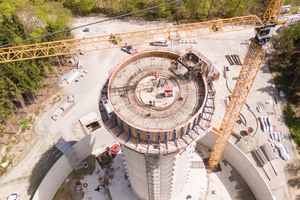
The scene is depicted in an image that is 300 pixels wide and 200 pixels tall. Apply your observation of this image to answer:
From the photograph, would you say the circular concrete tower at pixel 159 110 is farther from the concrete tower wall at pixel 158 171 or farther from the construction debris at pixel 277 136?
the construction debris at pixel 277 136

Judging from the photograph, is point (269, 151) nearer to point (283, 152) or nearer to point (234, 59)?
point (283, 152)

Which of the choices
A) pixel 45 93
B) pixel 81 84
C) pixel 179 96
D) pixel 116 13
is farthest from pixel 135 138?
pixel 116 13

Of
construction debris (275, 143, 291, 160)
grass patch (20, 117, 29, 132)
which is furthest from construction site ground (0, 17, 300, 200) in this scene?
grass patch (20, 117, 29, 132)

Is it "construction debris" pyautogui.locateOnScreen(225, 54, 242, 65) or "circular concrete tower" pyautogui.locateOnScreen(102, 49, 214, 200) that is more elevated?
"construction debris" pyautogui.locateOnScreen(225, 54, 242, 65)

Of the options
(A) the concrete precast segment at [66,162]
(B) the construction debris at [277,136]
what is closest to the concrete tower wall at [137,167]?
(A) the concrete precast segment at [66,162]

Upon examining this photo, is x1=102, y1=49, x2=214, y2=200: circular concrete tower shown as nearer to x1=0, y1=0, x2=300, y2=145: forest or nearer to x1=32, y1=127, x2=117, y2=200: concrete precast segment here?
x1=32, y1=127, x2=117, y2=200: concrete precast segment

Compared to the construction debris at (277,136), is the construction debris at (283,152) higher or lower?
lower
